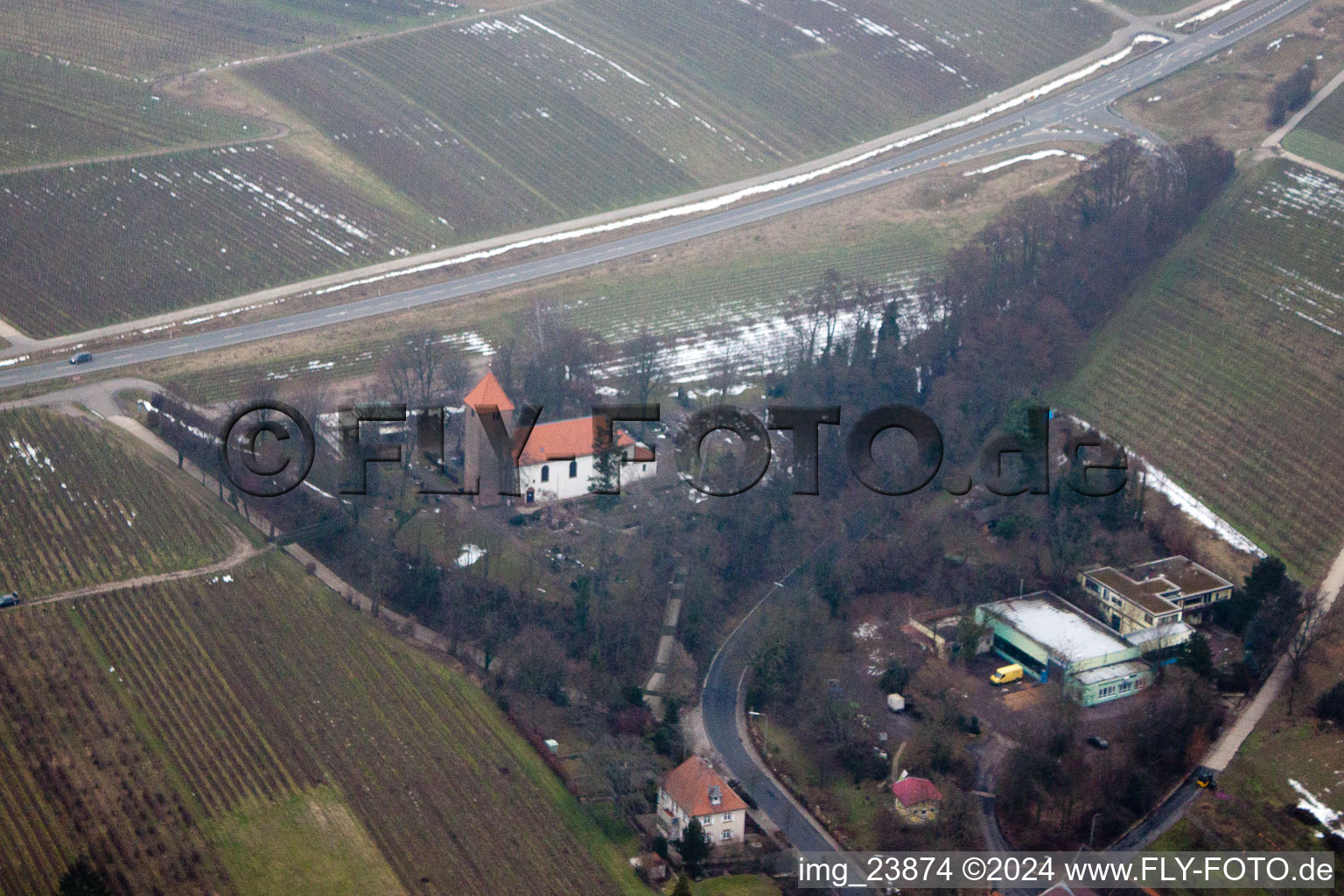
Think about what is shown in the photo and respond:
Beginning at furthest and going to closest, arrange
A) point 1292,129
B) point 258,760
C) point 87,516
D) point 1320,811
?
point 1292,129 < point 87,516 < point 258,760 < point 1320,811

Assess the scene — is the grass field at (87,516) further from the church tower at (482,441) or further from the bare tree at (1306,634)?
the bare tree at (1306,634)

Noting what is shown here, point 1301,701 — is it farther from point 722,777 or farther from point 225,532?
point 225,532

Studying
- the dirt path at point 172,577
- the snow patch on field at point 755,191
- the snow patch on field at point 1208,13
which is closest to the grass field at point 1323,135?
the snow patch on field at point 755,191

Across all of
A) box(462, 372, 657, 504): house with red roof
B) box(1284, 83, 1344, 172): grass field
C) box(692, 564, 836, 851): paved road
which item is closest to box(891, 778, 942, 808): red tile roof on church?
box(692, 564, 836, 851): paved road

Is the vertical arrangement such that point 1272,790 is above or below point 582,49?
below

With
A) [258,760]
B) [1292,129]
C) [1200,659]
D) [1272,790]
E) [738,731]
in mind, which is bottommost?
[738,731]

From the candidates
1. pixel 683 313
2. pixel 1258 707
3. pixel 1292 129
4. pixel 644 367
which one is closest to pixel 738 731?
pixel 1258 707

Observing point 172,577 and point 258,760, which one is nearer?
point 258,760

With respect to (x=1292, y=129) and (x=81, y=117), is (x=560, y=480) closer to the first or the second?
(x=81, y=117)

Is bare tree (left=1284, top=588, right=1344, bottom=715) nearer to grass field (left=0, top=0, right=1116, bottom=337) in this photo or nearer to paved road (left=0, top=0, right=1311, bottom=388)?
paved road (left=0, top=0, right=1311, bottom=388)
